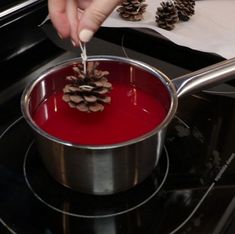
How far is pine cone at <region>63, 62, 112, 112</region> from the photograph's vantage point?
39 centimetres

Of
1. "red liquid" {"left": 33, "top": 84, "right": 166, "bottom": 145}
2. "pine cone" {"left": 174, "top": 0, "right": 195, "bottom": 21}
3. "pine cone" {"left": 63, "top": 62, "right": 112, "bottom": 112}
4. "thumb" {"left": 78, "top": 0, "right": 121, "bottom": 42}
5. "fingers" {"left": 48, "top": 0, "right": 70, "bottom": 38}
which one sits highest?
"thumb" {"left": 78, "top": 0, "right": 121, "bottom": 42}

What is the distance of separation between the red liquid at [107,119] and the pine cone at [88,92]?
0.05ft

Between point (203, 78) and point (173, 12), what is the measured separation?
30 cm

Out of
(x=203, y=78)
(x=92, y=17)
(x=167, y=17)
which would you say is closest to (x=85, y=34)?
(x=92, y=17)

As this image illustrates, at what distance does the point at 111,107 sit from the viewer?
1.40 ft

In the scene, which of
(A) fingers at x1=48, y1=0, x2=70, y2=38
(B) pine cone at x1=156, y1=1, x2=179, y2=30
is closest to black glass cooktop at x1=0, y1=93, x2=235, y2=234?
(A) fingers at x1=48, y1=0, x2=70, y2=38

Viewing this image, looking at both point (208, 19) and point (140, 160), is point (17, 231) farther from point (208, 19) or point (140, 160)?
point (208, 19)

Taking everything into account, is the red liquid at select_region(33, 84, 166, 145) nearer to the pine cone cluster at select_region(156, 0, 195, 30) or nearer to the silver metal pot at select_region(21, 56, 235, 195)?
the silver metal pot at select_region(21, 56, 235, 195)

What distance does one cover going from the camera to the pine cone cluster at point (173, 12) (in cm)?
67

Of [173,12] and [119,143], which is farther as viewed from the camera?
[173,12]

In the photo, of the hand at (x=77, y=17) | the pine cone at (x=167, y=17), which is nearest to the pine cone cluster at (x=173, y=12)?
the pine cone at (x=167, y=17)

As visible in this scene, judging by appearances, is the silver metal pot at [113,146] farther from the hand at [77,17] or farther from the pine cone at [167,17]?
the pine cone at [167,17]

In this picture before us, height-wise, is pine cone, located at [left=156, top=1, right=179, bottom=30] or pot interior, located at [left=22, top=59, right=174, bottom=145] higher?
pot interior, located at [left=22, top=59, right=174, bottom=145]

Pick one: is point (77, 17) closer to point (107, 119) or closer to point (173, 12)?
point (107, 119)
